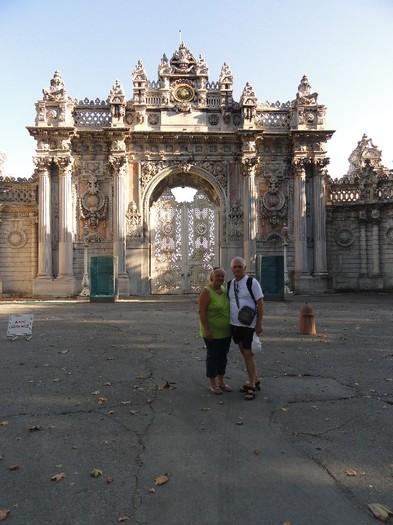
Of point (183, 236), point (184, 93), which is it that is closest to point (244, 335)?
point (183, 236)

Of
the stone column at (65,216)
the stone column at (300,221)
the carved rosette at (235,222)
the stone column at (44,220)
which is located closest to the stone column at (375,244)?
the stone column at (300,221)

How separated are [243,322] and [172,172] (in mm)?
19631

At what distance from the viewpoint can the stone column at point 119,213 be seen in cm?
2339

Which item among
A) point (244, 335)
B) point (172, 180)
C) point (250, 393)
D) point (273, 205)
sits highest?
point (172, 180)

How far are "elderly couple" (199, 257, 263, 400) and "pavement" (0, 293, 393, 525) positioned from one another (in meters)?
0.38

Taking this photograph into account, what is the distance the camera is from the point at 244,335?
5.70m

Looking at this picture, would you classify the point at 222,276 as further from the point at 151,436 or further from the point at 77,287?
the point at 77,287

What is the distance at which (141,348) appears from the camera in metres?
8.79

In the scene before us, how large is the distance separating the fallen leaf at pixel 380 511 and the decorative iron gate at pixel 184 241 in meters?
22.0

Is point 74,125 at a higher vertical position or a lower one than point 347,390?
higher

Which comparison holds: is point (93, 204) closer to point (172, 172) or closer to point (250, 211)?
point (172, 172)

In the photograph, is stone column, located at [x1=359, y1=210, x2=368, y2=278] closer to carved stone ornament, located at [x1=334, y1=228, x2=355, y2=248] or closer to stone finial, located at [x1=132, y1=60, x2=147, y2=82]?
carved stone ornament, located at [x1=334, y1=228, x2=355, y2=248]

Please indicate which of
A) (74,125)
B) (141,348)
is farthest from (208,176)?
(141,348)

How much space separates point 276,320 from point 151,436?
350 inches
